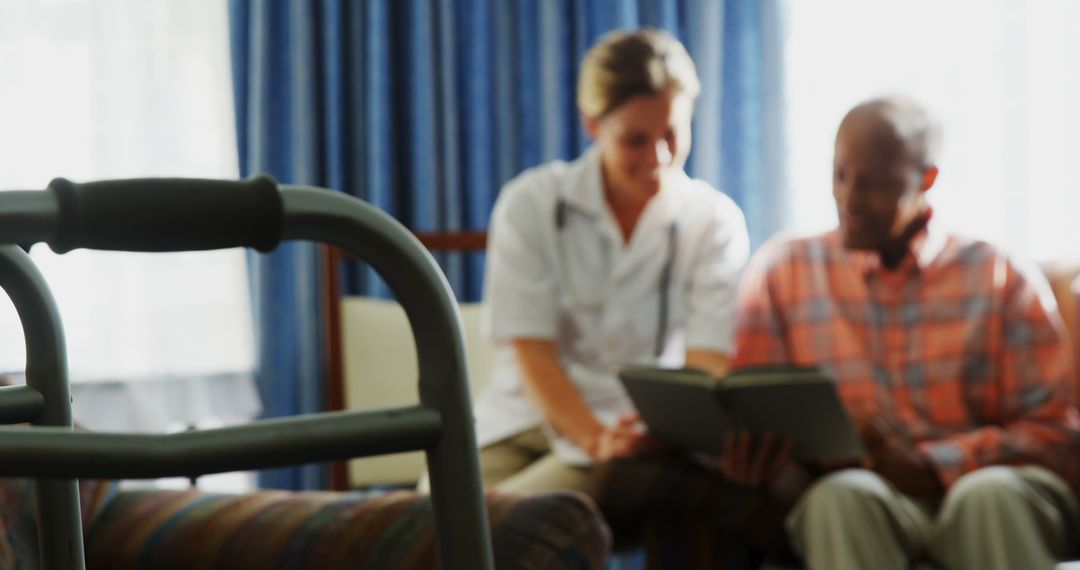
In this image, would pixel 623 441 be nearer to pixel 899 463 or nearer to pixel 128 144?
pixel 899 463

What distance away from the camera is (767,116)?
282 cm

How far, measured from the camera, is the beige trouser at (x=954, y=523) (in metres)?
1.75

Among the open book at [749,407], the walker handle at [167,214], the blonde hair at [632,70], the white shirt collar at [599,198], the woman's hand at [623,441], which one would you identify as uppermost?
the blonde hair at [632,70]

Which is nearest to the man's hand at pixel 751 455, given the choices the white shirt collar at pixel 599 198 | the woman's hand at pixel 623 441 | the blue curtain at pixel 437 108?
the woman's hand at pixel 623 441

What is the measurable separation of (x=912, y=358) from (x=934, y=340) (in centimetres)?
4

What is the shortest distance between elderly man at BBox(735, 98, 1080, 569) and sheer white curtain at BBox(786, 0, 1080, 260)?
0.64 m

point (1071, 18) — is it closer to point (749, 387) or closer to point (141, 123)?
point (749, 387)

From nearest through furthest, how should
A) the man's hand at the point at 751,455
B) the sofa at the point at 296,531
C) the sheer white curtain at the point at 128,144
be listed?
the sofa at the point at 296,531 < the man's hand at the point at 751,455 < the sheer white curtain at the point at 128,144

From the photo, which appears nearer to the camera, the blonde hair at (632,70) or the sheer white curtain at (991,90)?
the blonde hair at (632,70)

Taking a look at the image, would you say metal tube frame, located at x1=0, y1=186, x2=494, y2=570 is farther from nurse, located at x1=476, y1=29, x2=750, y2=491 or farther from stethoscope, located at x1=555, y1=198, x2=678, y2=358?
stethoscope, located at x1=555, y1=198, x2=678, y2=358

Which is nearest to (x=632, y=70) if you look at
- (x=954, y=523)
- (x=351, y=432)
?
(x=954, y=523)

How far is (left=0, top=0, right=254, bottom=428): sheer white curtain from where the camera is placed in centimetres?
254

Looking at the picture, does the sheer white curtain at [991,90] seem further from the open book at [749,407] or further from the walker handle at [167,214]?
the walker handle at [167,214]

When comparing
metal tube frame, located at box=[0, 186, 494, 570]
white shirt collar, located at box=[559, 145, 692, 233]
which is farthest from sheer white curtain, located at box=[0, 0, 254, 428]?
metal tube frame, located at box=[0, 186, 494, 570]
